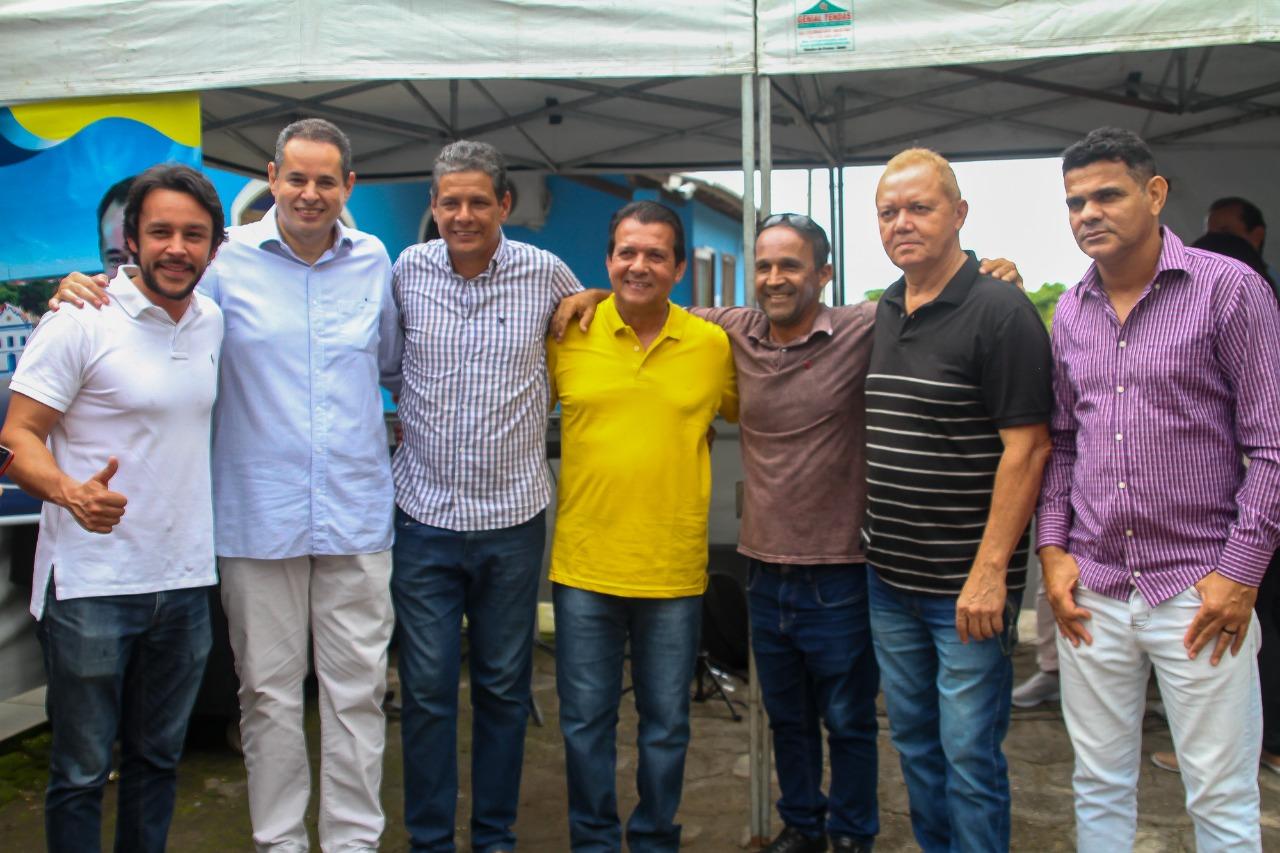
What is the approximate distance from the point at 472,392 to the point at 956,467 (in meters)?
1.26

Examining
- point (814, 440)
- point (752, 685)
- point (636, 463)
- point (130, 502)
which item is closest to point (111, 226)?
point (130, 502)

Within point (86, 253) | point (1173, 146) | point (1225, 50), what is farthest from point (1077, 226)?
point (1173, 146)

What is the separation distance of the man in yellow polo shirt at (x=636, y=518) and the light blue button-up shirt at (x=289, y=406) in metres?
0.55

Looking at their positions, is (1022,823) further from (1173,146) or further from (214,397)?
(1173,146)

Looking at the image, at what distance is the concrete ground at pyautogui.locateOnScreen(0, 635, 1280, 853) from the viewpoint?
3.50 meters

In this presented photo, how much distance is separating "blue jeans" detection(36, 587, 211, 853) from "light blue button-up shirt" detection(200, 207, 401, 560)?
283mm

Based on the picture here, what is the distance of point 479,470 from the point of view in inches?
115

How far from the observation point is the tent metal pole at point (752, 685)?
10.5ft

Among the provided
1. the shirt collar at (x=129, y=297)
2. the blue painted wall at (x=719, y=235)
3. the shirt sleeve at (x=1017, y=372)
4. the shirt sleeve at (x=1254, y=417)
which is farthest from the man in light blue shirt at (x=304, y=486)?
the blue painted wall at (x=719, y=235)

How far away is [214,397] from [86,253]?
1.37m

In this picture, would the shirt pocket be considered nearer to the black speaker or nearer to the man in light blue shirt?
the man in light blue shirt

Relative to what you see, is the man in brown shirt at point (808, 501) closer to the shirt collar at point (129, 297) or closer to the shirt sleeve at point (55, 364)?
the shirt collar at point (129, 297)

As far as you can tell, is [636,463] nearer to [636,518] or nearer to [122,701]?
[636,518]

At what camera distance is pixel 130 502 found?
99.3 inches
